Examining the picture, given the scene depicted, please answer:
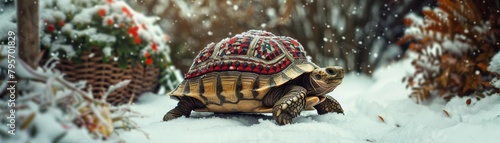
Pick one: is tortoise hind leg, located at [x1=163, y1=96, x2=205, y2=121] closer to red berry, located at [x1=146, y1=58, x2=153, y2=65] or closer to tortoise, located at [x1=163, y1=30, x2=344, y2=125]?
tortoise, located at [x1=163, y1=30, x2=344, y2=125]

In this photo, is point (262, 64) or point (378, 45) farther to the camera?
point (378, 45)

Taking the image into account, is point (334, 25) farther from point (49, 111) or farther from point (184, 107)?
point (49, 111)

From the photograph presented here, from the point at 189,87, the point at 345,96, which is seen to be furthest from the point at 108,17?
the point at 345,96

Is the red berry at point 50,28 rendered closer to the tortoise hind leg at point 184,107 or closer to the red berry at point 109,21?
the red berry at point 109,21

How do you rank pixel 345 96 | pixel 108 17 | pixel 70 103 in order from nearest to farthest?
pixel 70 103
pixel 108 17
pixel 345 96

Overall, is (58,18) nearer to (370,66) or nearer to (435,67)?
(435,67)

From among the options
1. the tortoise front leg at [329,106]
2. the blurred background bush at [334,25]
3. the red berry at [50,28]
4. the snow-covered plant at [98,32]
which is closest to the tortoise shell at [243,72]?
the tortoise front leg at [329,106]

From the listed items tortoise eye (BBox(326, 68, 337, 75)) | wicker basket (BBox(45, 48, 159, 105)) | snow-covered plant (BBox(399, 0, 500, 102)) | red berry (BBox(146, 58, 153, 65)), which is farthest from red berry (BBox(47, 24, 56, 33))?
snow-covered plant (BBox(399, 0, 500, 102))
